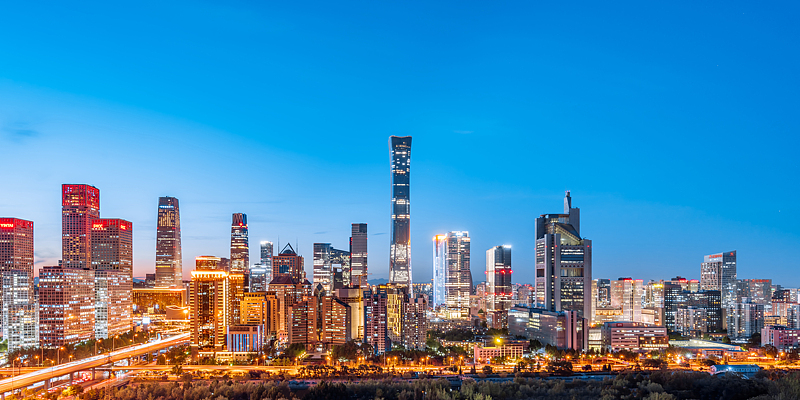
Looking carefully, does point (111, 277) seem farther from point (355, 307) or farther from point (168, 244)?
point (168, 244)

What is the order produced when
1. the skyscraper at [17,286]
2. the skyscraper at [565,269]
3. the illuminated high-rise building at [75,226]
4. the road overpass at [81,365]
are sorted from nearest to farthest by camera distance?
the road overpass at [81,365]
the skyscraper at [17,286]
the skyscraper at [565,269]
the illuminated high-rise building at [75,226]

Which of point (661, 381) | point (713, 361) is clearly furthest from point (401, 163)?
point (661, 381)

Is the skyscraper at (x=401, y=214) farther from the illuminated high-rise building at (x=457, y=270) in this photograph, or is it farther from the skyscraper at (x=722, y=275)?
the skyscraper at (x=722, y=275)

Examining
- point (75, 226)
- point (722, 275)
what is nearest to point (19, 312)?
point (75, 226)

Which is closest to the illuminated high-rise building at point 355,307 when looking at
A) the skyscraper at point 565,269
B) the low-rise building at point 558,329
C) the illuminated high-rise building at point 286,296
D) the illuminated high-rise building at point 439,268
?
the illuminated high-rise building at point 286,296

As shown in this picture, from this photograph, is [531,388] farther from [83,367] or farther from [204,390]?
[83,367]

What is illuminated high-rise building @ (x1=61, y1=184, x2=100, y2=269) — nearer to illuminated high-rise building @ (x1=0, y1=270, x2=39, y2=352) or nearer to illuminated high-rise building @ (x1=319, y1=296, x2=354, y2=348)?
illuminated high-rise building @ (x1=0, y1=270, x2=39, y2=352)
